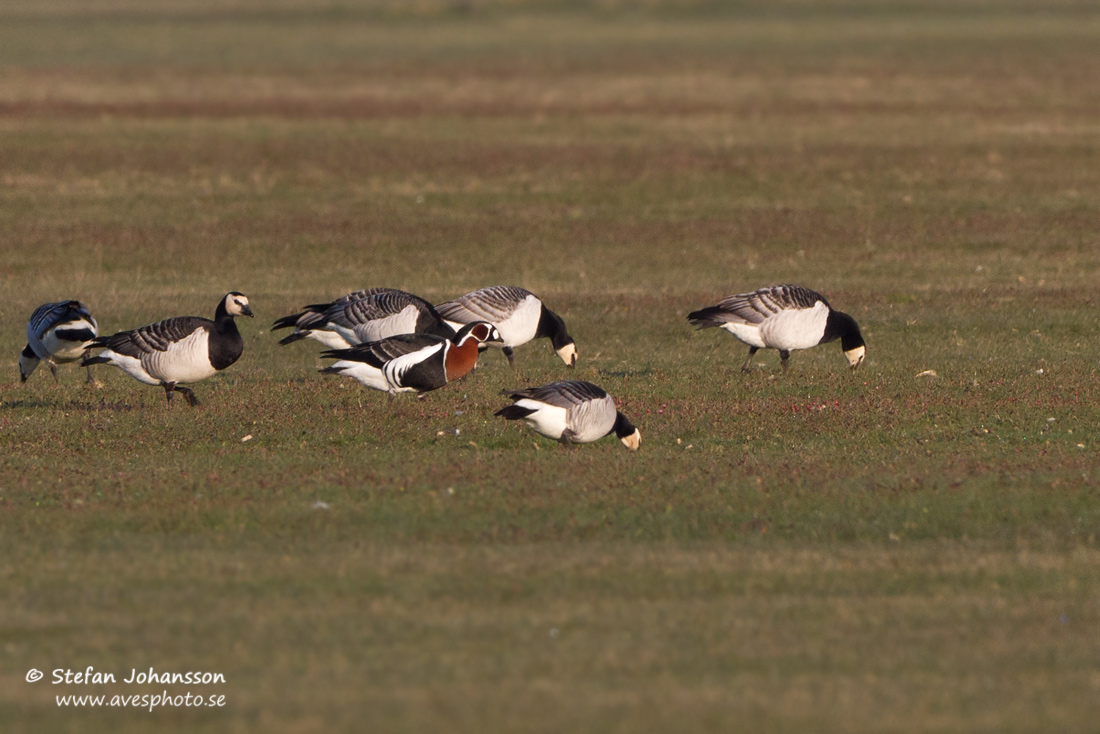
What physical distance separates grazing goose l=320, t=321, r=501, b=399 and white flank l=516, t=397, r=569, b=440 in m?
2.07

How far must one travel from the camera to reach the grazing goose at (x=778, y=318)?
19.2 metres

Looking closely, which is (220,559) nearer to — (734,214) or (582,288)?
(582,288)

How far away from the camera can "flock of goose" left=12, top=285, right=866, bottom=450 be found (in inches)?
583

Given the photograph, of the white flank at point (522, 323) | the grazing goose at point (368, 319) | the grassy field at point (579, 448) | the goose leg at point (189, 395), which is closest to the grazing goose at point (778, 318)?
the grassy field at point (579, 448)

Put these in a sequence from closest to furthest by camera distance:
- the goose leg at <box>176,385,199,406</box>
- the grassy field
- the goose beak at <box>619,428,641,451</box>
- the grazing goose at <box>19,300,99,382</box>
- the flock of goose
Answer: the grassy field, the flock of goose, the goose beak at <box>619,428,641,451</box>, the goose leg at <box>176,385,199,406</box>, the grazing goose at <box>19,300,99,382</box>

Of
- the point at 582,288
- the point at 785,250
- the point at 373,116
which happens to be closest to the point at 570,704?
the point at 582,288

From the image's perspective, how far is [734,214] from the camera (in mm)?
33750

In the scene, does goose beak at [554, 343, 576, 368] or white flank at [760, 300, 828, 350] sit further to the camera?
goose beak at [554, 343, 576, 368]

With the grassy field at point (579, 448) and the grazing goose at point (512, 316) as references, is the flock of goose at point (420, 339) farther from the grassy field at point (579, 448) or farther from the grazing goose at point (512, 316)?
the grassy field at point (579, 448)

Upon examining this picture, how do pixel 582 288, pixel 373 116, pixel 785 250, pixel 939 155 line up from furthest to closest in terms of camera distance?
pixel 373 116 < pixel 939 155 < pixel 785 250 < pixel 582 288

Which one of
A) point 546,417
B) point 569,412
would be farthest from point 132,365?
point 569,412

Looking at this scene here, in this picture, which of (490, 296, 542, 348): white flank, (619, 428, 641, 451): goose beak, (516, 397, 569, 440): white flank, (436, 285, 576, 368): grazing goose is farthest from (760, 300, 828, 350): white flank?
(516, 397, 569, 440): white flank

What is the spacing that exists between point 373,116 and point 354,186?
12.4 meters

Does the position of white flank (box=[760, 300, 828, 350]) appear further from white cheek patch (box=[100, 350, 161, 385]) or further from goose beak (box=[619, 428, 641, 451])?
white cheek patch (box=[100, 350, 161, 385])
